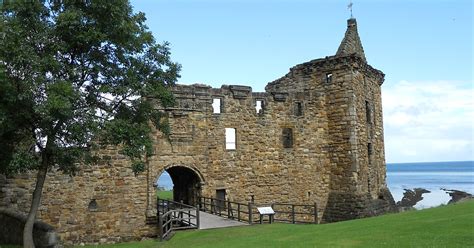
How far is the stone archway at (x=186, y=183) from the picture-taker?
74.2 ft

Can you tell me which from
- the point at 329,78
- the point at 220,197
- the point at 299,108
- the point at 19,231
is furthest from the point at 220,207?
the point at 329,78

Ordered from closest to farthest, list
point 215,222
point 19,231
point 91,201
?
point 19,231
point 91,201
point 215,222

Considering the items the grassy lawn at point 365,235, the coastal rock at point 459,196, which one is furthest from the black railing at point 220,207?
the coastal rock at point 459,196

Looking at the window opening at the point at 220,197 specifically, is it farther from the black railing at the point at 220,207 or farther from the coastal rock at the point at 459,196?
the coastal rock at the point at 459,196

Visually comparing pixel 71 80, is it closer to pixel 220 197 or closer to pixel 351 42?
pixel 220 197

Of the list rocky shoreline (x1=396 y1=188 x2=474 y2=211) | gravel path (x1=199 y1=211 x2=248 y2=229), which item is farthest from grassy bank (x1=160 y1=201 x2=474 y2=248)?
rocky shoreline (x1=396 y1=188 x2=474 y2=211)

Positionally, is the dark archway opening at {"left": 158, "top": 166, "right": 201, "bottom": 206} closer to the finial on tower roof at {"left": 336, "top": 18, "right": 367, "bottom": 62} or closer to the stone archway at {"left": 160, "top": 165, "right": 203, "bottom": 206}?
the stone archway at {"left": 160, "top": 165, "right": 203, "bottom": 206}

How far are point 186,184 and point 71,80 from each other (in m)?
12.0

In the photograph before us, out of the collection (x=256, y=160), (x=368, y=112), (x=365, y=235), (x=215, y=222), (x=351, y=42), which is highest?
(x=351, y=42)

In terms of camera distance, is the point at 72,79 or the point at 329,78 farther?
the point at 329,78

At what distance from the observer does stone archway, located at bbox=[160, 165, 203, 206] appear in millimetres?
22609

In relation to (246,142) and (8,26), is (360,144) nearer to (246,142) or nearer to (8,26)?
(246,142)

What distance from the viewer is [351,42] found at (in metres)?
28.4

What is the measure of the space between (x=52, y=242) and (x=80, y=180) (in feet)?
18.2
